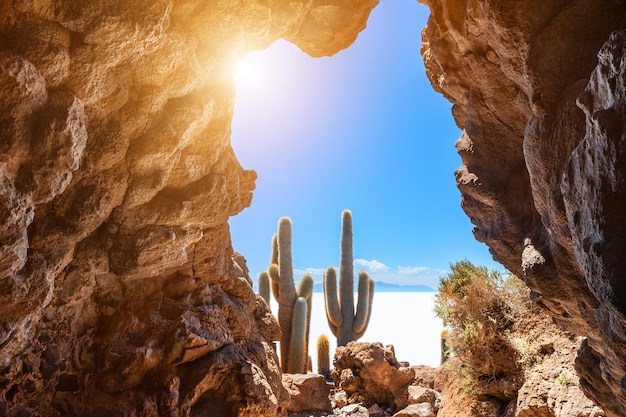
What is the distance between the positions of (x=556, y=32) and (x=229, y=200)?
4494mm

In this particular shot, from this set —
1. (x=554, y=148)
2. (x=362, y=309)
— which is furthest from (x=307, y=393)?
(x=554, y=148)

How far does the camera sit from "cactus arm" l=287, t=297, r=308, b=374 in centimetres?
1250

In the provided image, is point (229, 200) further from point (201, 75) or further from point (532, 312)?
point (532, 312)

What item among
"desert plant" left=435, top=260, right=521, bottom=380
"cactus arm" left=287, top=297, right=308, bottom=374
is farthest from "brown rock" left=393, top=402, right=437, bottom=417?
"cactus arm" left=287, top=297, right=308, bottom=374

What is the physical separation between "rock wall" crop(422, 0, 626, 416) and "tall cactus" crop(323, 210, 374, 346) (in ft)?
31.0

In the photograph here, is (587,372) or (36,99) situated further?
(587,372)

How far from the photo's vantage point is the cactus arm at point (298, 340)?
41.0ft

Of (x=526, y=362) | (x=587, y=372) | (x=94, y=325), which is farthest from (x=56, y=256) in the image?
(x=526, y=362)

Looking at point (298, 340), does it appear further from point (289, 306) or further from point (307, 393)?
point (307, 393)

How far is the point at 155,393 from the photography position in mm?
4805

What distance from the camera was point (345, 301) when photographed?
15.0 meters

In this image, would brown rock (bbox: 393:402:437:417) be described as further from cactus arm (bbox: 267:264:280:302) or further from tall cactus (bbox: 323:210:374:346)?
cactus arm (bbox: 267:264:280:302)

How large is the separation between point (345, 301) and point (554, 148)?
12.4m

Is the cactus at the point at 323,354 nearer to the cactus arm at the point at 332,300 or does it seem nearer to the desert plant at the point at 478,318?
the cactus arm at the point at 332,300
